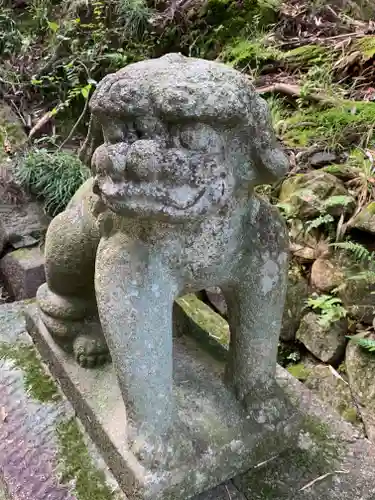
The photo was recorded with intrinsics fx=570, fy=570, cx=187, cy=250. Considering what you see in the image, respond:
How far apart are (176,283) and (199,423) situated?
288mm

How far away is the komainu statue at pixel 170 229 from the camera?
0.79m

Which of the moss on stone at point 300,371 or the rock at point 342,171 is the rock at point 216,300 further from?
the rock at point 342,171

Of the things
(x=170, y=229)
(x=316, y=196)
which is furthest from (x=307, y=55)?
(x=170, y=229)

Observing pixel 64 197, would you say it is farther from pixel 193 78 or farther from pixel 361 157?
pixel 193 78

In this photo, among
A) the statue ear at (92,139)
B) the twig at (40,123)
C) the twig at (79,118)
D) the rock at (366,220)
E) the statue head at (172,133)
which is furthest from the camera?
the twig at (40,123)

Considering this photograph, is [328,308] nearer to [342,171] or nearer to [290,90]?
[342,171]

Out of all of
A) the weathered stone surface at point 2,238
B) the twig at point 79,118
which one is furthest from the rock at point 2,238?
the twig at point 79,118

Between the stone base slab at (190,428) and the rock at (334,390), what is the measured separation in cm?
77

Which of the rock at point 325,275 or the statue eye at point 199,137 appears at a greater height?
the statue eye at point 199,137

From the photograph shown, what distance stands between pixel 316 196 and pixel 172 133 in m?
1.43

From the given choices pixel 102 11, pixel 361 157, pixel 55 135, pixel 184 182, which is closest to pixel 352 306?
pixel 361 157

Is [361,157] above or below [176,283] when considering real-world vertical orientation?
below

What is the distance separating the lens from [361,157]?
2287mm

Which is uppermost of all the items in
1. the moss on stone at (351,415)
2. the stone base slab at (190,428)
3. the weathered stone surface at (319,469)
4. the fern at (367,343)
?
the stone base slab at (190,428)
